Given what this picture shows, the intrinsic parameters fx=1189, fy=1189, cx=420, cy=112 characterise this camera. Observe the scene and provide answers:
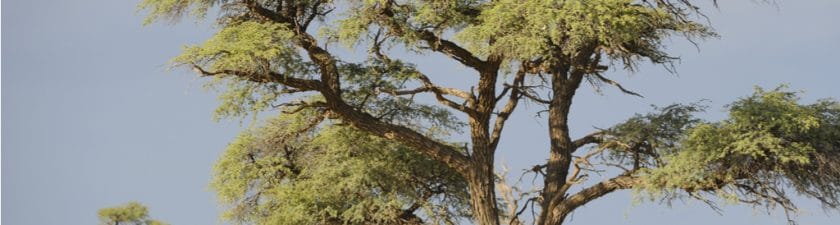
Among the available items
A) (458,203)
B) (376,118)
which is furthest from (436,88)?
(458,203)

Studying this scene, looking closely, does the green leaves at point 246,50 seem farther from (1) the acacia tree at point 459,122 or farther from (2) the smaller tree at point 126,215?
(2) the smaller tree at point 126,215

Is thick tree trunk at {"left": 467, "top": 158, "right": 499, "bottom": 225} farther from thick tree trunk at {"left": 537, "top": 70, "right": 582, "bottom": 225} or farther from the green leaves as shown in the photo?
the green leaves

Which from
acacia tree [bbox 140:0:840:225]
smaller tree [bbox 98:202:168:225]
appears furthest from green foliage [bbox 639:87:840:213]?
smaller tree [bbox 98:202:168:225]

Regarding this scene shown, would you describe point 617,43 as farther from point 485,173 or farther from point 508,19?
point 485,173

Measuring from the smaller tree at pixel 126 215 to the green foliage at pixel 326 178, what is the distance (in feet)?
50.5

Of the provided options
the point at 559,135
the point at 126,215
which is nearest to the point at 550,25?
the point at 559,135

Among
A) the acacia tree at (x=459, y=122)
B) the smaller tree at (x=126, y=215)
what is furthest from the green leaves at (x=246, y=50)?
the smaller tree at (x=126, y=215)

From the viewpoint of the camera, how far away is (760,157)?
1486cm

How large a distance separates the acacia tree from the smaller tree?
15458mm

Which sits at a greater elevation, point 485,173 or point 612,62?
point 612,62

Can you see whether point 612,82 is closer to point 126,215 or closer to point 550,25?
point 550,25

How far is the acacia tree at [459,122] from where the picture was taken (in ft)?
45.1

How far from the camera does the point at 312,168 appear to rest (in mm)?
16688

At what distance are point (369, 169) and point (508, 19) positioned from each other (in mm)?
3585
